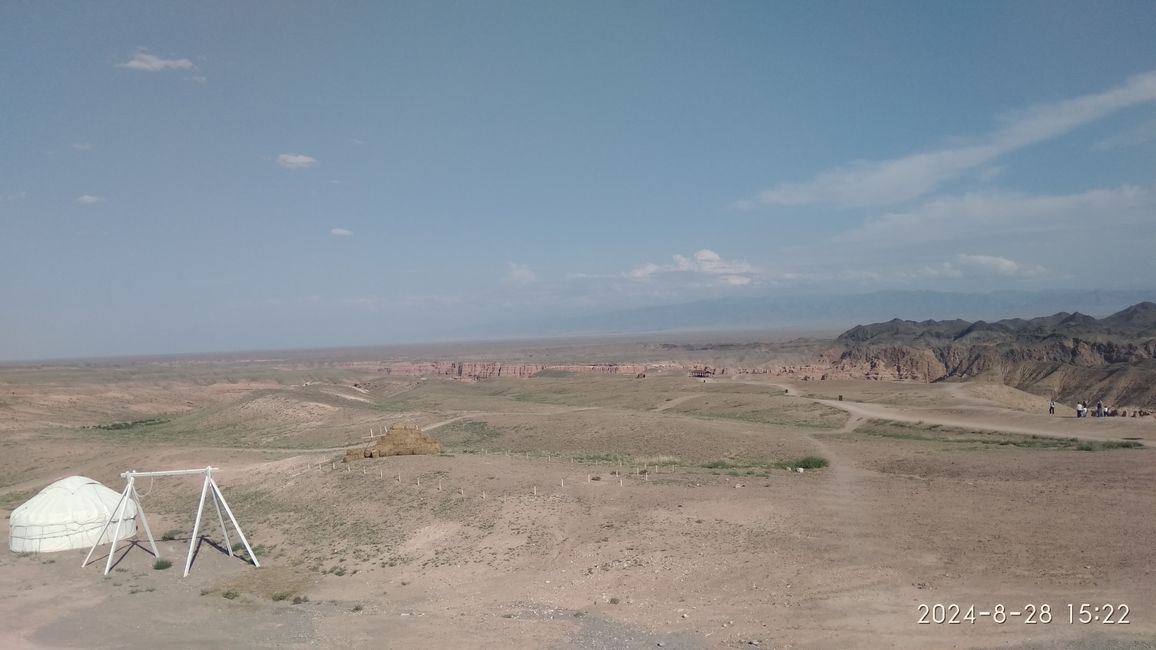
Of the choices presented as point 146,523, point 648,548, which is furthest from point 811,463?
point 146,523

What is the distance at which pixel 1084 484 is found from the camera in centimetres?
2455

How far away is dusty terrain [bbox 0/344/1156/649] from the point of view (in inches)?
615

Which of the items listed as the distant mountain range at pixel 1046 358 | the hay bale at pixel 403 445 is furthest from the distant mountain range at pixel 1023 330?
the hay bale at pixel 403 445

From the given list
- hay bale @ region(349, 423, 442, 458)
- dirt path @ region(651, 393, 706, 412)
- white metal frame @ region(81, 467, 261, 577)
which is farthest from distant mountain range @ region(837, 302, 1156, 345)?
white metal frame @ region(81, 467, 261, 577)

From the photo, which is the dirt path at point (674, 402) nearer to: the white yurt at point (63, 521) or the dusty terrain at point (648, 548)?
the dusty terrain at point (648, 548)

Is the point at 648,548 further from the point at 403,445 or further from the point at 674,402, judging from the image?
the point at 674,402

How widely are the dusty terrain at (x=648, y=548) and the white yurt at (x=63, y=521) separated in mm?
926

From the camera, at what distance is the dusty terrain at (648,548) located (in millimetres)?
15633

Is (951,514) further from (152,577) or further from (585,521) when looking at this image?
(152,577)

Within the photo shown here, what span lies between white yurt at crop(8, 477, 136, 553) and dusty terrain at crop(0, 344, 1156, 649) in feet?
3.04

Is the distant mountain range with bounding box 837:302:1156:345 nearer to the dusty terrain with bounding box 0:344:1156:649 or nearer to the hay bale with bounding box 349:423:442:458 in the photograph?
the dusty terrain with bounding box 0:344:1156:649

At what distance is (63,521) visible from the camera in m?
27.5

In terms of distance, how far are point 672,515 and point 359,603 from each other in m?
9.81

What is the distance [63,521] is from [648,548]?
23271 mm
